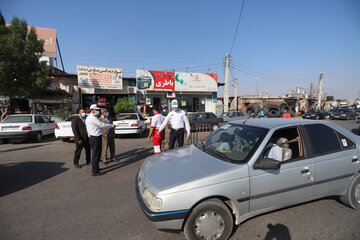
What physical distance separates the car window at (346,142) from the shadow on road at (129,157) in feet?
17.2

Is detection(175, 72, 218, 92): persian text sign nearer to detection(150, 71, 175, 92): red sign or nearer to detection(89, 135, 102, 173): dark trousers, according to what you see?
detection(150, 71, 175, 92): red sign

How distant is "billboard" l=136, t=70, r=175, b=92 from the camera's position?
21.4 m

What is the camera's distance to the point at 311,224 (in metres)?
3.09

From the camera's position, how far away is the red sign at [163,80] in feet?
72.3

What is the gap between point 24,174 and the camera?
18.2 feet

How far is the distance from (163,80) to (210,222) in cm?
2058

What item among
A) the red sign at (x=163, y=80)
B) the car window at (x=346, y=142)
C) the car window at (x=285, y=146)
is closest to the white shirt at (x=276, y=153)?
the car window at (x=285, y=146)

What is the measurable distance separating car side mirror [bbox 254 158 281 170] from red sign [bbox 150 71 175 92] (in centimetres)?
2003

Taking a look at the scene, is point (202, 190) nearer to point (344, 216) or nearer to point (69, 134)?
point (344, 216)

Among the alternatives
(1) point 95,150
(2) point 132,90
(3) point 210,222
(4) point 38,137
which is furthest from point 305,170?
(2) point 132,90

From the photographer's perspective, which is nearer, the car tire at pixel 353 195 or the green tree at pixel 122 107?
the car tire at pixel 353 195

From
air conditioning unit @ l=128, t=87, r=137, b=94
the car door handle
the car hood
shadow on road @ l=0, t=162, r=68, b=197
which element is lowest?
shadow on road @ l=0, t=162, r=68, b=197

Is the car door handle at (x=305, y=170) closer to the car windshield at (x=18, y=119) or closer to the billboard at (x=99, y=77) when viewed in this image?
the car windshield at (x=18, y=119)

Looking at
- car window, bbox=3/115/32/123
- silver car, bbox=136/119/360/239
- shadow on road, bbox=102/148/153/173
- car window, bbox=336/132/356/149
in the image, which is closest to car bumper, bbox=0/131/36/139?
car window, bbox=3/115/32/123
